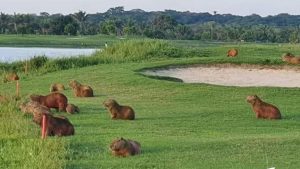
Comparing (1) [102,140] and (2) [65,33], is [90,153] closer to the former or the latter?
(1) [102,140]

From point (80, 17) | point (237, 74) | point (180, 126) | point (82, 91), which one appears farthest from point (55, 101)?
point (80, 17)

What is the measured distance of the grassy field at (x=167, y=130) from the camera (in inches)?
422

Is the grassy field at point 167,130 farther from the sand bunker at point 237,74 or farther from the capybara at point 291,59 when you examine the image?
the capybara at point 291,59

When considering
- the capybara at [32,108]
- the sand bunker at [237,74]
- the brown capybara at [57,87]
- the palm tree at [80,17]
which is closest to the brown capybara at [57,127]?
the capybara at [32,108]

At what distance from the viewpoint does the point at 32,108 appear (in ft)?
50.0

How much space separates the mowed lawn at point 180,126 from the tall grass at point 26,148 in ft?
0.63

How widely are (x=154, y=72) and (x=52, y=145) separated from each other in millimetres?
16606

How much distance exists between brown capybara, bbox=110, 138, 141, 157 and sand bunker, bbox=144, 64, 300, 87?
568 inches

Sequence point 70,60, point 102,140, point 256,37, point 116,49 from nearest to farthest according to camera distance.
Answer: point 102,140 → point 70,60 → point 116,49 → point 256,37

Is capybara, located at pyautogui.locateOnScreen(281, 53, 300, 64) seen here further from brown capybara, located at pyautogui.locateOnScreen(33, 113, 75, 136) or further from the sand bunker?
brown capybara, located at pyautogui.locateOnScreen(33, 113, 75, 136)

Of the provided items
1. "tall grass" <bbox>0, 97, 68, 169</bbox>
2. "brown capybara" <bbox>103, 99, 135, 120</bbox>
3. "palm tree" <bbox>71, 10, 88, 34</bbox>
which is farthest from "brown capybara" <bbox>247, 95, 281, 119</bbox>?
"palm tree" <bbox>71, 10, 88, 34</bbox>

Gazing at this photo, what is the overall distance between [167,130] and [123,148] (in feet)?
10.6

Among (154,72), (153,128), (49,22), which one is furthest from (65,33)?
(153,128)

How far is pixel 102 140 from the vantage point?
41.2ft
